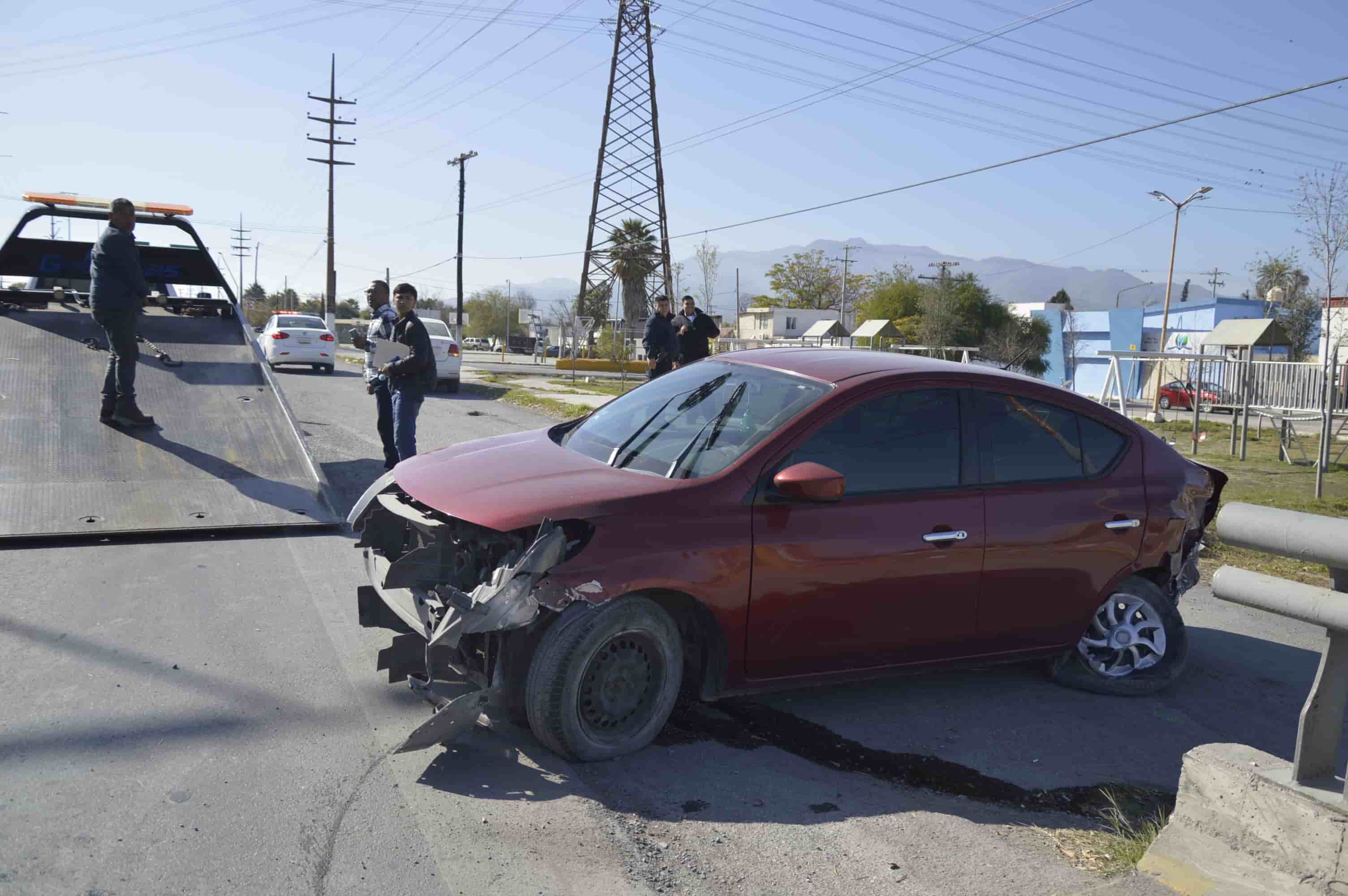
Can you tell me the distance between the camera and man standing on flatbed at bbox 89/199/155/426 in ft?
27.2

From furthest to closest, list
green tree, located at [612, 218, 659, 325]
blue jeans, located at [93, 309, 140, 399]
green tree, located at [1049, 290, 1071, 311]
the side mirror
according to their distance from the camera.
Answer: green tree, located at [1049, 290, 1071, 311], green tree, located at [612, 218, 659, 325], blue jeans, located at [93, 309, 140, 399], the side mirror

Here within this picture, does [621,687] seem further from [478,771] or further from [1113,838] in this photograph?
[1113,838]

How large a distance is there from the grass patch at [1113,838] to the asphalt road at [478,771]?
0.25 feet

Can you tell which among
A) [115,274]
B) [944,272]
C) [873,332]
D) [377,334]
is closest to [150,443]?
[115,274]

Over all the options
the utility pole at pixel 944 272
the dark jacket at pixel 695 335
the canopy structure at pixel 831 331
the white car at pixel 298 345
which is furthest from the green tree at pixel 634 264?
the dark jacket at pixel 695 335

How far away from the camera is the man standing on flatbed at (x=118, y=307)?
8.28 m

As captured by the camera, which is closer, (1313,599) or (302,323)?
(1313,599)

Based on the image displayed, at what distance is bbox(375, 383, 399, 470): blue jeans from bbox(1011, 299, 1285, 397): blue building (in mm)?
53174

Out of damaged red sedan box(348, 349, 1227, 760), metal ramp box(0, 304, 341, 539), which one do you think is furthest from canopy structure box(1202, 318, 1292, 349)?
metal ramp box(0, 304, 341, 539)

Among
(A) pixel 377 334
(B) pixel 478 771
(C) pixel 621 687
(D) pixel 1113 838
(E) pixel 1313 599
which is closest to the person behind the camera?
(E) pixel 1313 599

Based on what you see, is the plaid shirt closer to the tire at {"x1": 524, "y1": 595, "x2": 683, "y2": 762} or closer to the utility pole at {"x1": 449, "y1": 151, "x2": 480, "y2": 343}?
the tire at {"x1": 524, "y1": 595, "x2": 683, "y2": 762}

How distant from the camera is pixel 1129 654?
509 centimetres

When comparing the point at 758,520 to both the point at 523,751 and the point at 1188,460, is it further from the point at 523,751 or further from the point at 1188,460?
the point at 1188,460

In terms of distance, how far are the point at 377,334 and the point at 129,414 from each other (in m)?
2.18
